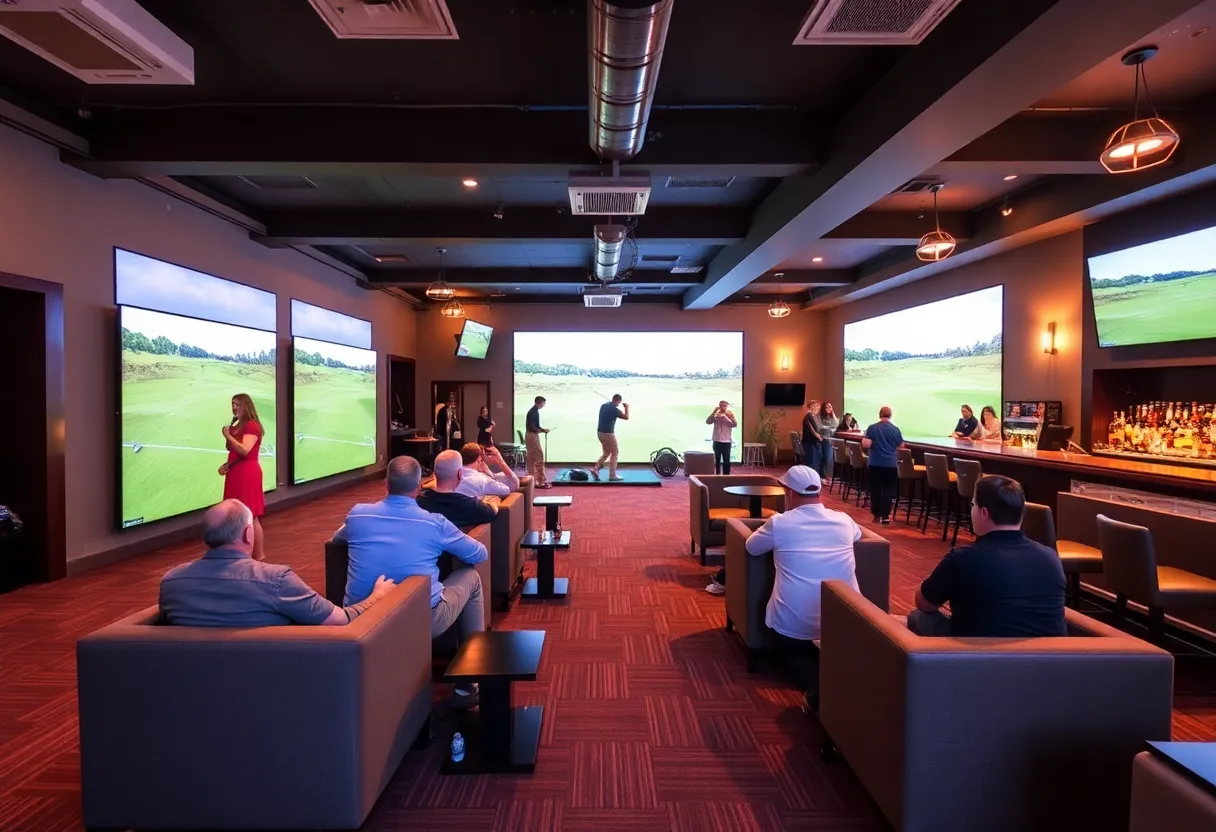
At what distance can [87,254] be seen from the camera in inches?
198

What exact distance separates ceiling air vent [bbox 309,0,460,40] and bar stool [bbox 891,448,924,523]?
6.46 meters

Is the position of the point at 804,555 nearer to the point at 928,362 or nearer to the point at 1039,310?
the point at 1039,310

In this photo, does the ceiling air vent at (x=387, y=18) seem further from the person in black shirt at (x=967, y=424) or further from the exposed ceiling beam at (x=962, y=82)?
the person in black shirt at (x=967, y=424)

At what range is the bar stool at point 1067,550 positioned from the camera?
12.3 feet

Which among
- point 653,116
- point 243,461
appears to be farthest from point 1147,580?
point 243,461

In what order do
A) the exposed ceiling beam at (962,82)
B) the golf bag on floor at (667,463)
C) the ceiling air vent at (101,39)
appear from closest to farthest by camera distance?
the exposed ceiling beam at (962,82) → the ceiling air vent at (101,39) → the golf bag on floor at (667,463)

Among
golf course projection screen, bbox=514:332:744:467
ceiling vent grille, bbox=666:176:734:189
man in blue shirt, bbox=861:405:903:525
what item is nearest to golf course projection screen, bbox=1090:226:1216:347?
man in blue shirt, bbox=861:405:903:525

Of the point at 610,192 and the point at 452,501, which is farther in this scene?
the point at 610,192

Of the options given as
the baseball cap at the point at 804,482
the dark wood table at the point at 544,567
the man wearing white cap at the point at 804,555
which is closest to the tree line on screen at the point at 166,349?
the dark wood table at the point at 544,567

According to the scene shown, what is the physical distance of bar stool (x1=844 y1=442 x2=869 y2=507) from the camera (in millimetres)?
8172

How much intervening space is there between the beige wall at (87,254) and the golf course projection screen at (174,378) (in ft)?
0.39

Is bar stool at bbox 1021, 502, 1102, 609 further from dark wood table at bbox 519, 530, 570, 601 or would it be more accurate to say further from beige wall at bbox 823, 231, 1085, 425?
beige wall at bbox 823, 231, 1085, 425

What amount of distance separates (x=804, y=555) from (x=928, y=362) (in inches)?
323

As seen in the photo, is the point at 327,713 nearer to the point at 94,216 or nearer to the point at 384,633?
the point at 384,633
